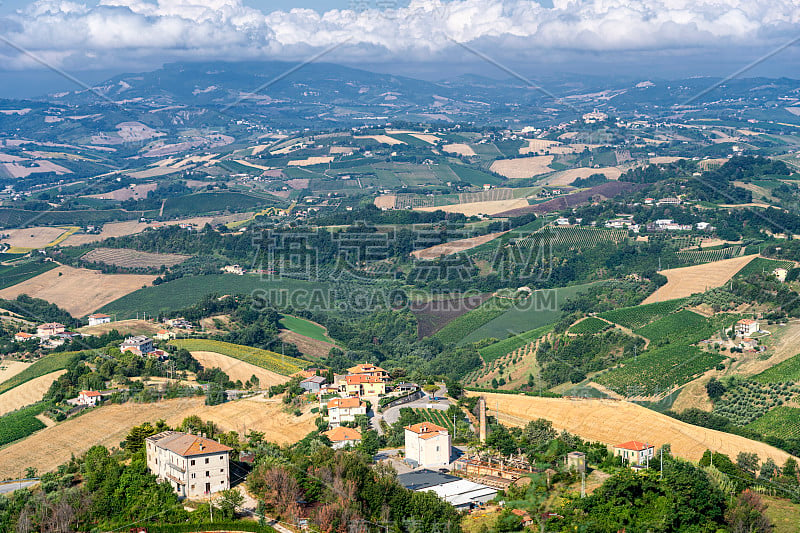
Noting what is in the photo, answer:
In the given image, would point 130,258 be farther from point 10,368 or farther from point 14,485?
point 14,485

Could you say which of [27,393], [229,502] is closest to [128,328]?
[27,393]

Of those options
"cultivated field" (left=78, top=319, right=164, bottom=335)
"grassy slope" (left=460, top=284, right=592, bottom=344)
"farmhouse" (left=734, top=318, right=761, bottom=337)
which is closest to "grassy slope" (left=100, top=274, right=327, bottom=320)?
"cultivated field" (left=78, top=319, right=164, bottom=335)

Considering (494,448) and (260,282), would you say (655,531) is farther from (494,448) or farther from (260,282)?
(260,282)

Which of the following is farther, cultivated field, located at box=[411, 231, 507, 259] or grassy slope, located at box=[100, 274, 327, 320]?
cultivated field, located at box=[411, 231, 507, 259]

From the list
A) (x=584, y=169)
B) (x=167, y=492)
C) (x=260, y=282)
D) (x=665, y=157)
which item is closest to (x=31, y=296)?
(x=260, y=282)

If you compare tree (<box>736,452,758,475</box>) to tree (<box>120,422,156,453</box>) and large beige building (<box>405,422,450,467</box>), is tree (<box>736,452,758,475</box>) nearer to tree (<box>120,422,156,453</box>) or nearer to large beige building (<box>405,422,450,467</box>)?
large beige building (<box>405,422,450,467</box>)

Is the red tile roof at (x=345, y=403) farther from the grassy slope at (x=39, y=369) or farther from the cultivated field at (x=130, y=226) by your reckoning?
the cultivated field at (x=130, y=226)

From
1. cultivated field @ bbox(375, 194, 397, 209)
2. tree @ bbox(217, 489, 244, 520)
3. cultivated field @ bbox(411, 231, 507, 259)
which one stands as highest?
tree @ bbox(217, 489, 244, 520)
